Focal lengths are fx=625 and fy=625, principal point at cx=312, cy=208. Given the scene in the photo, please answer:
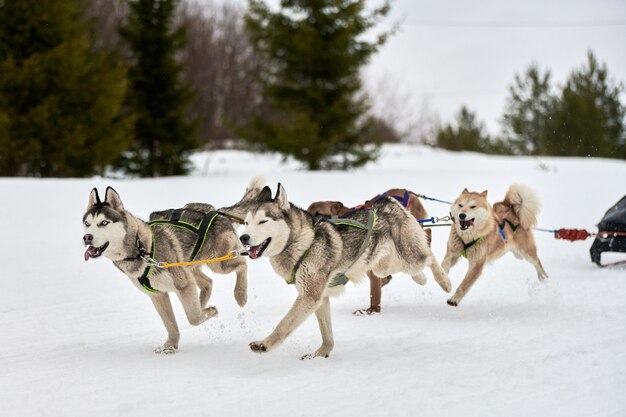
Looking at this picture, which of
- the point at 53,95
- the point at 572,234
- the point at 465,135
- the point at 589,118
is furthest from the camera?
the point at 465,135

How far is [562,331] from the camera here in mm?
4867

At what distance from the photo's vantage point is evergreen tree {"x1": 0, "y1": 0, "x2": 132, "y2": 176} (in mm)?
15242

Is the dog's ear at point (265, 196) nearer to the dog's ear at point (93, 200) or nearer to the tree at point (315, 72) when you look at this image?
the dog's ear at point (93, 200)

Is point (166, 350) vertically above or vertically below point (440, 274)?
below

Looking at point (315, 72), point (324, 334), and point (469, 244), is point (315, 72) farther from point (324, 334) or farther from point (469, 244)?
point (324, 334)

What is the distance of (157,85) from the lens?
18484mm

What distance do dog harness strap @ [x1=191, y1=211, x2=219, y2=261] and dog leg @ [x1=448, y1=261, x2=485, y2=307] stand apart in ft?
7.61

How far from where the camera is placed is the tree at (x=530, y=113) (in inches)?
1266

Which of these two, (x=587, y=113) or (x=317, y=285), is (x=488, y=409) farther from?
(x=587, y=113)

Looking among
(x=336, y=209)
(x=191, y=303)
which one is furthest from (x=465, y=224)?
(x=191, y=303)

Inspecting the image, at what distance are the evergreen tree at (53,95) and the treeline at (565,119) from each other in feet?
69.5

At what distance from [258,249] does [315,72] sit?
48.1 ft

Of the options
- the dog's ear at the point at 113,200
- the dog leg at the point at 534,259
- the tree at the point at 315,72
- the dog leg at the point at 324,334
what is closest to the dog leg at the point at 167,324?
the dog's ear at the point at 113,200

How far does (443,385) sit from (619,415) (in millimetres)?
952
